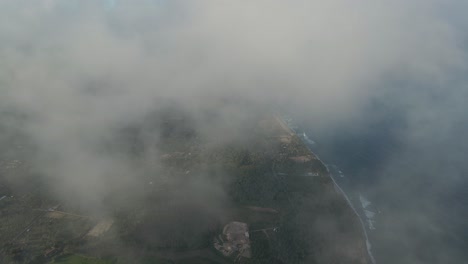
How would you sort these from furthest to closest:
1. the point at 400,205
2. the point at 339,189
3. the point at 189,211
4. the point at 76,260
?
1. the point at 339,189
2. the point at 400,205
3. the point at 189,211
4. the point at 76,260

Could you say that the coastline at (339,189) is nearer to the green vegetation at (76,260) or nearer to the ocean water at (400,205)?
the ocean water at (400,205)

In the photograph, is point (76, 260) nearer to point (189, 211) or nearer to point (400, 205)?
point (189, 211)

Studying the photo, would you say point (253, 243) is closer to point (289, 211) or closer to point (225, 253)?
point (225, 253)

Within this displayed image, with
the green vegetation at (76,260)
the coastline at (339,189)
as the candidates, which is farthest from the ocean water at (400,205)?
the green vegetation at (76,260)

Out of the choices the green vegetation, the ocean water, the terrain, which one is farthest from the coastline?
the green vegetation

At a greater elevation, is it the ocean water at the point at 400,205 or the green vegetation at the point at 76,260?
the ocean water at the point at 400,205

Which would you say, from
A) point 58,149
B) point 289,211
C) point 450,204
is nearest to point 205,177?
point 289,211

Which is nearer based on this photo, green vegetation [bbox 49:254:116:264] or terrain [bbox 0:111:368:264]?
green vegetation [bbox 49:254:116:264]

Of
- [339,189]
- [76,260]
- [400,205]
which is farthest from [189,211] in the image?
[400,205]

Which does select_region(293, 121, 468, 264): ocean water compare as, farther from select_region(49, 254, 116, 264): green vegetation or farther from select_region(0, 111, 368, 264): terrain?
select_region(49, 254, 116, 264): green vegetation
